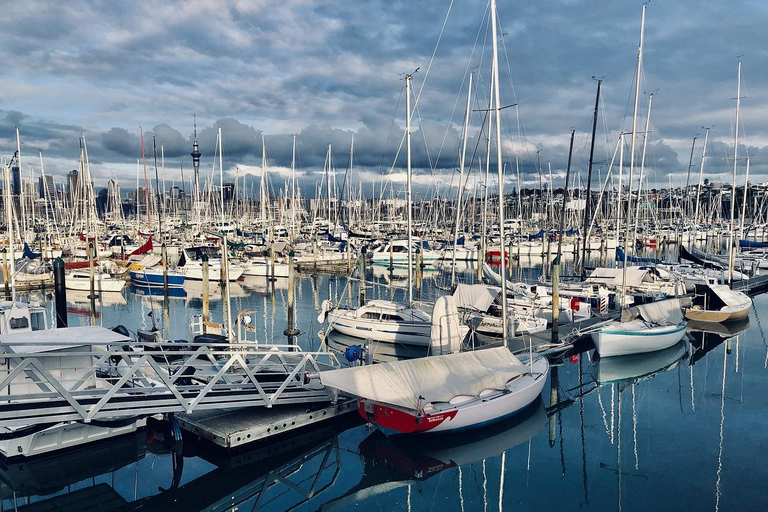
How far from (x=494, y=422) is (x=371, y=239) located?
60691 mm

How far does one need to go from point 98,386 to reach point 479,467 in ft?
34.8

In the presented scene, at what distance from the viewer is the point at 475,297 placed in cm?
2669

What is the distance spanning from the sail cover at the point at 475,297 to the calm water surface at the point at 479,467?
619cm

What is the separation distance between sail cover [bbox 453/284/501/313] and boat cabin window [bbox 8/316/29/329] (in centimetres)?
1751

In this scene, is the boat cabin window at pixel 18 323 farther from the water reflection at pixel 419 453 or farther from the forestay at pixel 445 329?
the forestay at pixel 445 329

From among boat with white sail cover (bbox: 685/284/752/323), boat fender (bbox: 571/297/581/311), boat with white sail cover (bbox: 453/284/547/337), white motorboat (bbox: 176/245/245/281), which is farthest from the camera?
white motorboat (bbox: 176/245/245/281)

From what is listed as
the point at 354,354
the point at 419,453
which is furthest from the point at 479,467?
the point at 354,354

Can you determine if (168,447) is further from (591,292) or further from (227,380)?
(591,292)

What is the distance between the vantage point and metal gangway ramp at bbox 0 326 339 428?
520 inches

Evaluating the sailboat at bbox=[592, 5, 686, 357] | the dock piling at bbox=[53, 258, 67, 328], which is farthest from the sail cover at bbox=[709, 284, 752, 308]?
the dock piling at bbox=[53, 258, 67, 328]

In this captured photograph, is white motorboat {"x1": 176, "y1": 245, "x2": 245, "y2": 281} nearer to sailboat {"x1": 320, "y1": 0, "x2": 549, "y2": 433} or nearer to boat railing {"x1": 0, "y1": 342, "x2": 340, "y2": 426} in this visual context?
boat railing {"x1": 0, "y1": 342, "x2": 340, "y2": 426}

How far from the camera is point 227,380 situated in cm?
1705

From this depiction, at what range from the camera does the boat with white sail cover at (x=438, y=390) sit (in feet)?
50.2

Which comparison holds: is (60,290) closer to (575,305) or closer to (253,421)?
(253,421)
